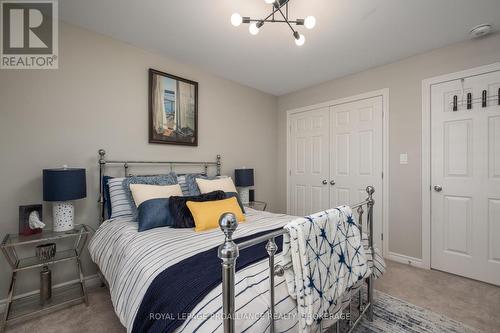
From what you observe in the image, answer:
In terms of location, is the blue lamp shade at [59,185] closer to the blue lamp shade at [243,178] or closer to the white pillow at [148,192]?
the white pillow at [148,192]

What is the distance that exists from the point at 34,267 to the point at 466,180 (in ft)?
13.5

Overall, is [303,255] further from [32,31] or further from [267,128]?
[267,128]

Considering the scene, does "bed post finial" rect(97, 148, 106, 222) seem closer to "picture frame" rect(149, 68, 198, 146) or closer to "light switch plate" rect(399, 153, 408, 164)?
"picture frame" rect(149, 68, 198, 146)

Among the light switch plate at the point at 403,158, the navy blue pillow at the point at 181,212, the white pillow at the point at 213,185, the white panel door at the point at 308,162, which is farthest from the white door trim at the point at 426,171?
the navy blue pillow at the point at 181,212

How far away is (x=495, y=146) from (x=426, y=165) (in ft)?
1.89

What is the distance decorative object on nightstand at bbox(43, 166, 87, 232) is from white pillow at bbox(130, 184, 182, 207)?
401 mm

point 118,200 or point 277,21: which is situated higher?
point 277,21

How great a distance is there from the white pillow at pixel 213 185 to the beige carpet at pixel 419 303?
131cm

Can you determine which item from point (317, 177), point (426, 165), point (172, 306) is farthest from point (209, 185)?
point (426, 165)

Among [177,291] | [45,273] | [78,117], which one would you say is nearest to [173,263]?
[177,291]

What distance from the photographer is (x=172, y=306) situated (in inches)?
Result: 37.2

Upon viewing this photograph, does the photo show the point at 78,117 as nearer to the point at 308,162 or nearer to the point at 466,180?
the point at 308,162

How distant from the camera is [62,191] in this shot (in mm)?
1773

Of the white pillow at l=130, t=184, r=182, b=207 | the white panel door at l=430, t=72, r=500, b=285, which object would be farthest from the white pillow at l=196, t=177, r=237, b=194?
the white panel door at l=430, t=72, r=500, b=285
